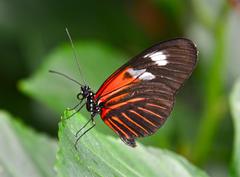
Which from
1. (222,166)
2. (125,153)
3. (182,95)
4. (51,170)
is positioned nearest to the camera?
(125,153)

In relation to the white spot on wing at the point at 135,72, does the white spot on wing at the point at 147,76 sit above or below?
below

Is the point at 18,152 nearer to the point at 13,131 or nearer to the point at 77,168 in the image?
the point at 13,131

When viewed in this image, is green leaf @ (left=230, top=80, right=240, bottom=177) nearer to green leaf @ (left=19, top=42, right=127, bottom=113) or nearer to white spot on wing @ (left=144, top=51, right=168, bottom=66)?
white spot on wing @ (left=144, top=51, right=168, bottom=66)

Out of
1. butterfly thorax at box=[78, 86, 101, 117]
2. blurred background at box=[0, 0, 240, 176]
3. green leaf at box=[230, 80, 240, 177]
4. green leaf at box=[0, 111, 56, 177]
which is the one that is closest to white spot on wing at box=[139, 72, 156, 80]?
butterfly thorax at box=[78, 86, 101, 117]

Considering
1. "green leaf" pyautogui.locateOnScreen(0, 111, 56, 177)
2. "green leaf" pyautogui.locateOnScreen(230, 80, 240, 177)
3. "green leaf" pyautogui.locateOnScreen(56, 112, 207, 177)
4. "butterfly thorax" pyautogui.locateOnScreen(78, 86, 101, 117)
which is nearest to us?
"green leaf" pyautogui.locateOnScreen(56, 112, 207, 177)

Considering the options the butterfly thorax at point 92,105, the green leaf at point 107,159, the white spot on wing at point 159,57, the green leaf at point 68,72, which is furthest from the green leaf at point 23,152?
the green leaf at point 68,72

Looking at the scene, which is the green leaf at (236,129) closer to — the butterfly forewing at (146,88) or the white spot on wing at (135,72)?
the butterfly forewing at (146,88)

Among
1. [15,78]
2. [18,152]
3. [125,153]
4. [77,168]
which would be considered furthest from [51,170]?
[15,78]

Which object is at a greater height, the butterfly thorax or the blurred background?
the butterfly thorax

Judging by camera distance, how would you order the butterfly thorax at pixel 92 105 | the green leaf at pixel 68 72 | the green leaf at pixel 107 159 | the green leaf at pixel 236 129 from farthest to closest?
the green leaf at pixel 68 72 < the butterfly thorax at pixel 92 105 < the green leaf at pixel 236 129 < the green leaf at pixel 107 159
